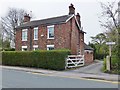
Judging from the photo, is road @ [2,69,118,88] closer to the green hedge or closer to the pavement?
the pavement

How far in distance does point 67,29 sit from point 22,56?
22.1ft

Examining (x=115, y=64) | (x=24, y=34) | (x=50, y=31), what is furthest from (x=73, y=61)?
(x=24, y=34)

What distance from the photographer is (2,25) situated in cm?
6253

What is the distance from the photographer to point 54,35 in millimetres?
31297

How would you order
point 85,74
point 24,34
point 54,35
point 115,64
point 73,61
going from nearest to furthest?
point 85,74
point 115,64
point 73,61
point 54,35
point 24,34

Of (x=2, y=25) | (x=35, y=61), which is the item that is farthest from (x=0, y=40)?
(x=35, y=61)

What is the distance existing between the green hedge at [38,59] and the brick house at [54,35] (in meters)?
4.34

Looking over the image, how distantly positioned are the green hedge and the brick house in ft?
14.2

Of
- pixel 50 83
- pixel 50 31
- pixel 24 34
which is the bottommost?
pixel 50 83

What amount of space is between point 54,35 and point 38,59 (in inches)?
233

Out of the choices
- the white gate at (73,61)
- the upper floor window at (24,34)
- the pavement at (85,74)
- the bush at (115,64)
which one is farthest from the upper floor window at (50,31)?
the bush at (115,64)

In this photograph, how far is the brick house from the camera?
101ft

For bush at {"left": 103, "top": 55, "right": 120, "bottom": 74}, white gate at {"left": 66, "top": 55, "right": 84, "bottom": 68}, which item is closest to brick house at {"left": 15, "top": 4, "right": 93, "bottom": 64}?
white gate at {"left": 66, "top": 55, "right": 84, "bottom": 68}

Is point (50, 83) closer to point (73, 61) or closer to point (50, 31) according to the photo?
point (73, 61)
